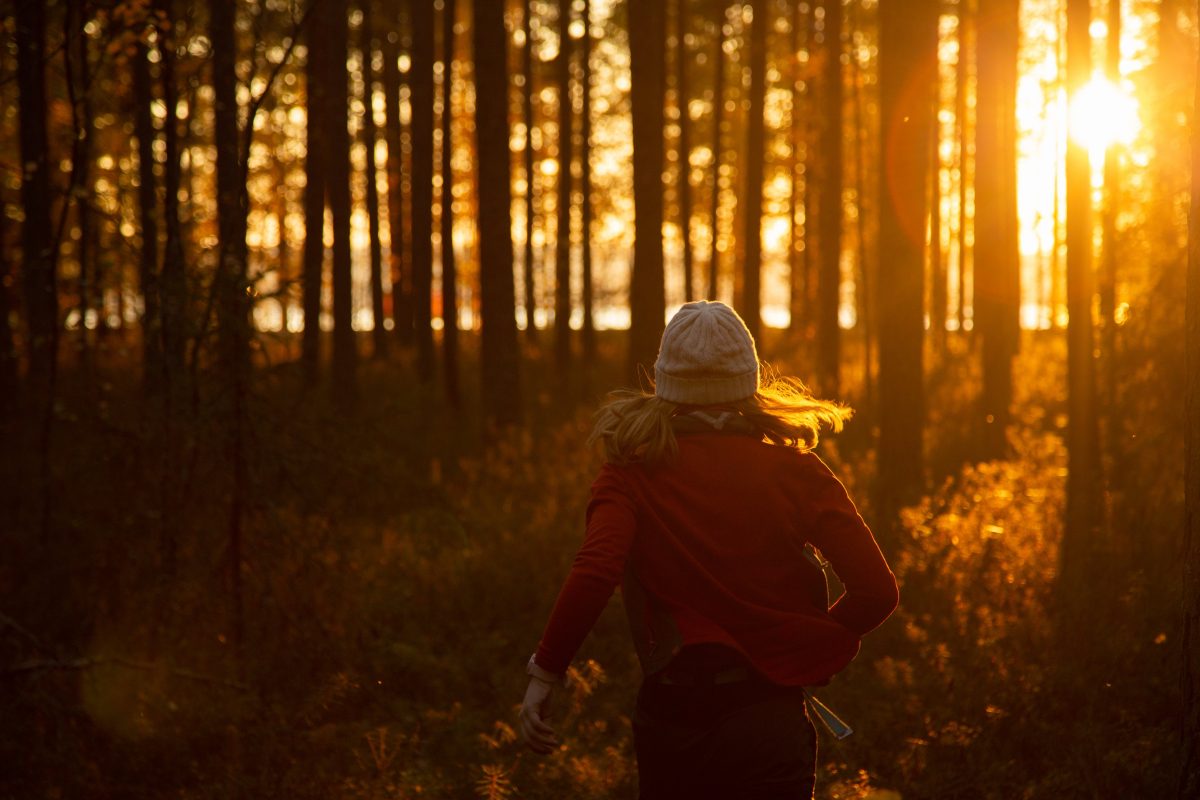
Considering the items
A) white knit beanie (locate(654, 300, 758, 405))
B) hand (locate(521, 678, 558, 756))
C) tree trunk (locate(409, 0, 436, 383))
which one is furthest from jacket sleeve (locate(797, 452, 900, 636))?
tree trunk (locate(409, 0, 436, 383))

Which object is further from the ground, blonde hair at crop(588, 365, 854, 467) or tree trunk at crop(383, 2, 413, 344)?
tree trunk at crop(383, 2, 413, 344)

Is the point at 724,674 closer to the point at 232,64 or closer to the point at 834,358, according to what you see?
the point at 232,64

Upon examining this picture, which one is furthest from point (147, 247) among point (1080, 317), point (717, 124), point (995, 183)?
point (717, 124)

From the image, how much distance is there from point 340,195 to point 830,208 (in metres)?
8.91

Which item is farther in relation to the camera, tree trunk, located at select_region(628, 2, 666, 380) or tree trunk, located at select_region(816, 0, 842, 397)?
tree trunk, located at select_region(816, 0, 842, 397)

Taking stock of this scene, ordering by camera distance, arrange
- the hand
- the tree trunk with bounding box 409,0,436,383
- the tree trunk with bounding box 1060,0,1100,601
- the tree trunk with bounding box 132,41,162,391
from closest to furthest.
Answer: the hand, the tree trunk with bounding box 132,41,162,391, the tree trunk with bounding box 1060,0,1100,601, the tree trunk with bounding box 409,0,436,383

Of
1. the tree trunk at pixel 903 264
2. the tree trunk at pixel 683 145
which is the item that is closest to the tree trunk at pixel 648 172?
the tree trunk at pixel 903 264

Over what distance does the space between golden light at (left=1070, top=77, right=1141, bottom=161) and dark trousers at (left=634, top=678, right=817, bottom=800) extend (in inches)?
293

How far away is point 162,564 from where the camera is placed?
27.6 feet

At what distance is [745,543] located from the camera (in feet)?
10.6

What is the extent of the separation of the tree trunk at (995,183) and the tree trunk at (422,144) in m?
10.4

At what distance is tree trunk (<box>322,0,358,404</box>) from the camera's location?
18.7 m

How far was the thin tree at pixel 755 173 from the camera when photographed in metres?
19.6

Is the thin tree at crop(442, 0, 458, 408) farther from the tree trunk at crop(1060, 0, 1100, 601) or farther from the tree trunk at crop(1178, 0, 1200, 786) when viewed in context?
the tree trunk at crop(1178, 0, 1200, 786)
